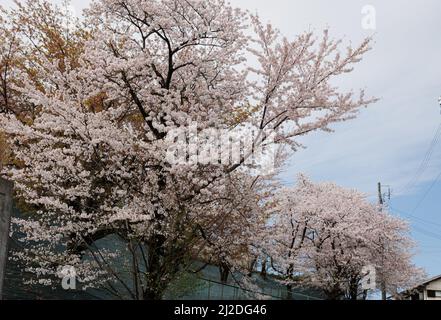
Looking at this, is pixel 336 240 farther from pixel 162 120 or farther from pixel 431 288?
pixel 162 120

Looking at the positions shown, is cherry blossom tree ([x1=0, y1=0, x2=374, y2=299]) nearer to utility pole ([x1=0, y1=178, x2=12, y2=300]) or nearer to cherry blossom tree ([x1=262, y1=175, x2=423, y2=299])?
utility pole ([x1=0, y1=178, x2=12, y2=300])

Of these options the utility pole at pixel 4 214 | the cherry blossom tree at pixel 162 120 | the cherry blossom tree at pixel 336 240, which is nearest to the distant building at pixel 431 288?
the cherry blossom tree at pixel 336 240

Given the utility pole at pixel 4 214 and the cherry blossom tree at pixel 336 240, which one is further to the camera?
the cherry blossom tree at pixel 336 240

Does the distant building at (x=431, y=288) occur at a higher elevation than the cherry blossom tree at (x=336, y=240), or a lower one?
lower

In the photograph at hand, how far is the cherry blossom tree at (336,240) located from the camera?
89.5ft

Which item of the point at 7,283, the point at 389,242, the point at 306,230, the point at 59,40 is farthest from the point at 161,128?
the point at 389,242

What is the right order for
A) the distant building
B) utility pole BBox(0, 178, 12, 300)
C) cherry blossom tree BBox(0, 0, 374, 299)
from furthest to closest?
the distant building → cherry blossom tree BBox(0, 0, 374, 299) → utility pole BBox(0, 178, 12, 300)

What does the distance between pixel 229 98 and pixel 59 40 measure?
329 inches

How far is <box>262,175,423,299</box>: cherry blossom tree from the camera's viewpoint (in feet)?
89.5

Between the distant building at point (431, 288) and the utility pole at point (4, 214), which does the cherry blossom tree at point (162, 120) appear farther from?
the distant building at point (431, 288)

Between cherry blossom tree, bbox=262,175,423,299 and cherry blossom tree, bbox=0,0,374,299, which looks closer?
cherry blossom tree, bbox=0,0,374,299

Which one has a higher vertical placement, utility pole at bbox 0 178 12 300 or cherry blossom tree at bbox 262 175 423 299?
cherry blossom tree at bbox 262 175 423 299

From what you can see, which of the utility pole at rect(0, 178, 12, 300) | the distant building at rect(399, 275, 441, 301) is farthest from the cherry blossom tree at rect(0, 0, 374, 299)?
the distant building at rect(399, 275, 441, 301)
